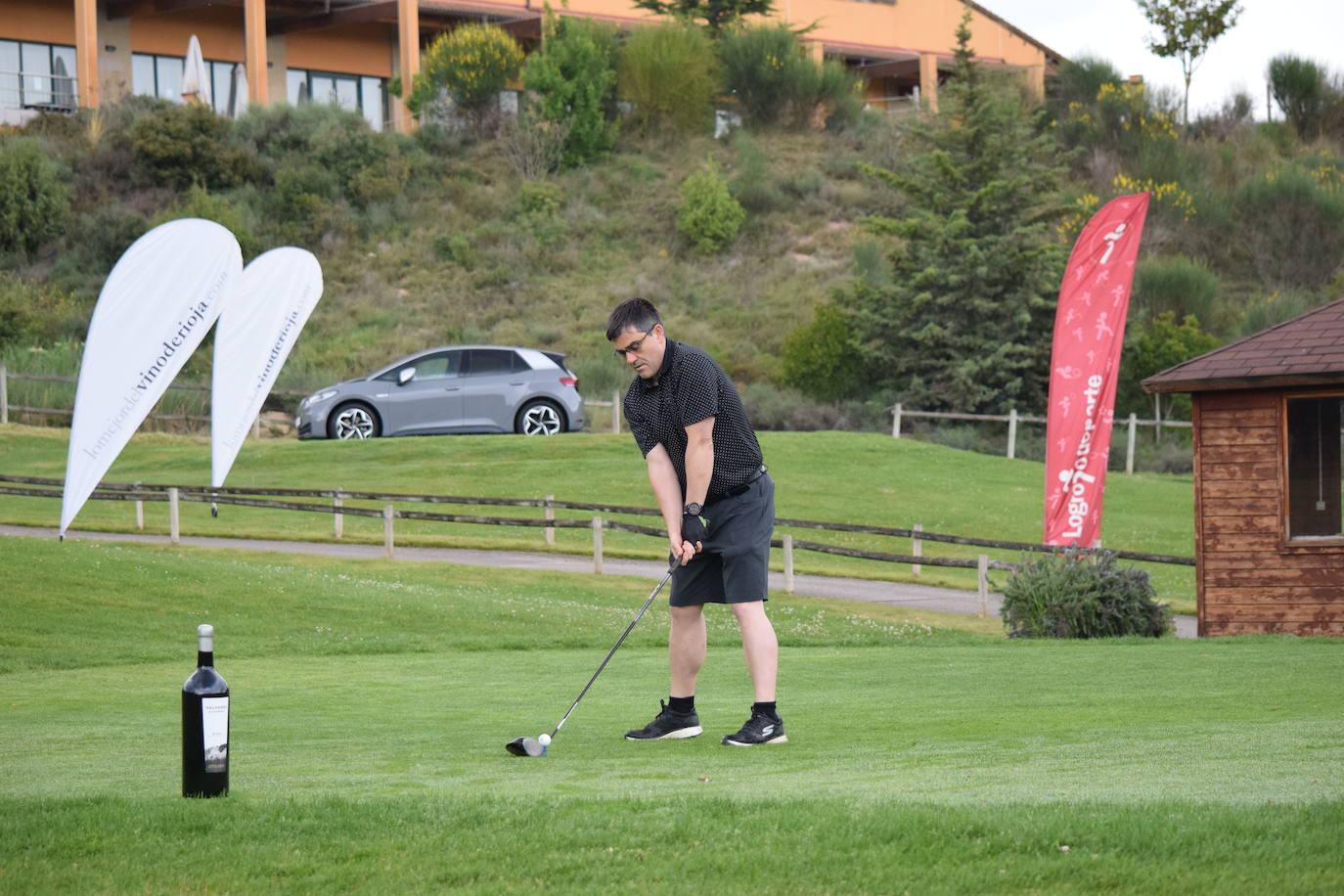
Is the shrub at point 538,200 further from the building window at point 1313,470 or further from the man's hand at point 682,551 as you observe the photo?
the man's hand at point 682,551

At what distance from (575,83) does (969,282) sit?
60.6 feet

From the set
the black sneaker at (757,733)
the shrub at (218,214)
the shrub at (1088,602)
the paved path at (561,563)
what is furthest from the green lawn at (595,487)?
the black sneaker at (757,733)

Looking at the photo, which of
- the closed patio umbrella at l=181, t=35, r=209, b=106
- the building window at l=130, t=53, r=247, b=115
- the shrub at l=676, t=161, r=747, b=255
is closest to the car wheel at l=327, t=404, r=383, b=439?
the closed patio umbrella at l=181, t=35, r=209, b=106

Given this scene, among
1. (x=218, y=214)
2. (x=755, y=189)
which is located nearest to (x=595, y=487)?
(x=218, y=214)

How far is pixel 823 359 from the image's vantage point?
39.6m

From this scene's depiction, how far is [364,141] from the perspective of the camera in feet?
165

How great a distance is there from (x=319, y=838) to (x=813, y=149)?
2101 inches

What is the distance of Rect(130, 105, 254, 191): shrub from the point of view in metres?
46.9

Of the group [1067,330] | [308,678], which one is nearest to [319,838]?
[308,678]

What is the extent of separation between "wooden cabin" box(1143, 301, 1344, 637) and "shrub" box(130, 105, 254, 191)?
36241 mm

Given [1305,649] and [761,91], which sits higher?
[761,91]

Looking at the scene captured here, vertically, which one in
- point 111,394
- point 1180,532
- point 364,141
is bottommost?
point 1180,532

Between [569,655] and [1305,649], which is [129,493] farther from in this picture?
[1305,649]

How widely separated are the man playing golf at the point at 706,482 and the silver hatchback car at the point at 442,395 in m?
24.1
